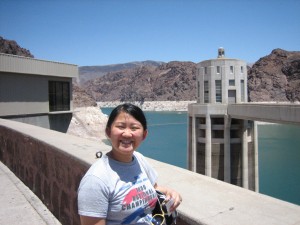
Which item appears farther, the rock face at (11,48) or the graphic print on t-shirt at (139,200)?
the rock face at (11,48)

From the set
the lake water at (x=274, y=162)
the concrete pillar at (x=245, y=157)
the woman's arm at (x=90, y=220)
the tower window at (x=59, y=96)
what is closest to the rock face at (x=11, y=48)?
the lake water at (x=274, y=162)

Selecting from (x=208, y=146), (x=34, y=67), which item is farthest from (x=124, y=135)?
(x=208, y=146)

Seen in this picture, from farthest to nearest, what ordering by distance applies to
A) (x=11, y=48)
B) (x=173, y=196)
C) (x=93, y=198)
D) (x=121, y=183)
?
(x=11, y=48)
(x=173, y=196)
(x=121, y=183)
(x=93, y=198)

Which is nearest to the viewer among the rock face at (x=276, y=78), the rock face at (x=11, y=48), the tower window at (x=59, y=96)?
the tower window at (x=59, y=96)

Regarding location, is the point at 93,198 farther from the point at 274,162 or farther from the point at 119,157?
the point at 274,162

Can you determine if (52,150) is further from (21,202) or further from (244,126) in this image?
(244,126)

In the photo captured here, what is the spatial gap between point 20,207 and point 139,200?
3881 millimetres

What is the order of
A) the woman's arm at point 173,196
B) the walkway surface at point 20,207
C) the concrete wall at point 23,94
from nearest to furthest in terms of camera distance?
the woman's arm at point 173,196, the walkway surface at point 20,207, the concrete wall at point 23,94

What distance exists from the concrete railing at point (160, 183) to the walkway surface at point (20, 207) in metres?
0.11

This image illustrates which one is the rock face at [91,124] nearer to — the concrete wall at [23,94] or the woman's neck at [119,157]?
the concrete wall at [23,94]

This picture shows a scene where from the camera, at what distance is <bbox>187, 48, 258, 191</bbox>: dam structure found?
25.5 meters

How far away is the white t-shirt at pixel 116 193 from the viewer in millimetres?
1693

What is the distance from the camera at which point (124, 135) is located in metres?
1.97

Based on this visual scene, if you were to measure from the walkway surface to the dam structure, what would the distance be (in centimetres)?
2073
